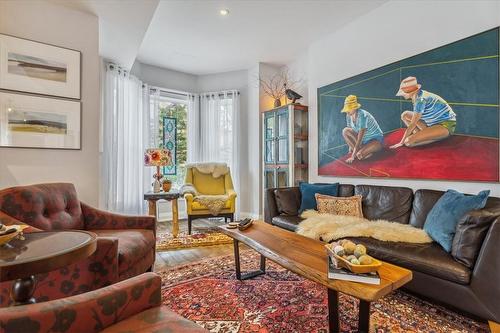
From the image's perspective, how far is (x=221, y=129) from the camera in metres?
4.97

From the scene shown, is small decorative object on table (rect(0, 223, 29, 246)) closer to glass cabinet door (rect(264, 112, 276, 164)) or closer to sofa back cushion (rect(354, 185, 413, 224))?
sofa back cushion (rect(354, 185, 413, 224))

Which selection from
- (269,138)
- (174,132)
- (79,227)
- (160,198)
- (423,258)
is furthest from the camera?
(174,132)

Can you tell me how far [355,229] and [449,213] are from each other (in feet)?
2.21

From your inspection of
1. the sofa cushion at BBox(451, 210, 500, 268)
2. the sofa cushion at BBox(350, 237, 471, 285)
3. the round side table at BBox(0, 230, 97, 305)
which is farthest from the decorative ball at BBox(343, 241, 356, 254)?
the round side table at BBox(0, 230, 97, 305)

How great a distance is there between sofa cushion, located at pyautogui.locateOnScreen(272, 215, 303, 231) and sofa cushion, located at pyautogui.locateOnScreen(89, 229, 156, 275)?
1376mm

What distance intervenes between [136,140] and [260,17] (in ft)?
8.68

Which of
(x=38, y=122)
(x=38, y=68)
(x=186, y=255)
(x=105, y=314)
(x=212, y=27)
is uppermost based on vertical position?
(x=212, y=27)

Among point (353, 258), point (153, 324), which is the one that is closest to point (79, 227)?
point (153, 324)

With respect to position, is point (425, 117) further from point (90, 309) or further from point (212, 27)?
point (90, 309)

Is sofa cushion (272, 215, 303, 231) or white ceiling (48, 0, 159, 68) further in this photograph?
sofa cushion (272, 215, 303, 231)

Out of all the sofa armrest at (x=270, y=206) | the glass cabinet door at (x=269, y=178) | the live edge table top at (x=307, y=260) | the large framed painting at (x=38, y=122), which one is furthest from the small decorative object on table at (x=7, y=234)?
the glass cabinet door at (x=269, y=178)

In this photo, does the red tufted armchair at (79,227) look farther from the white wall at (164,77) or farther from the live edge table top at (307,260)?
the white wall at (164,77)

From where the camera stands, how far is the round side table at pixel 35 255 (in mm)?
915

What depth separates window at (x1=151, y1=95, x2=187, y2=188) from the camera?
481cm
